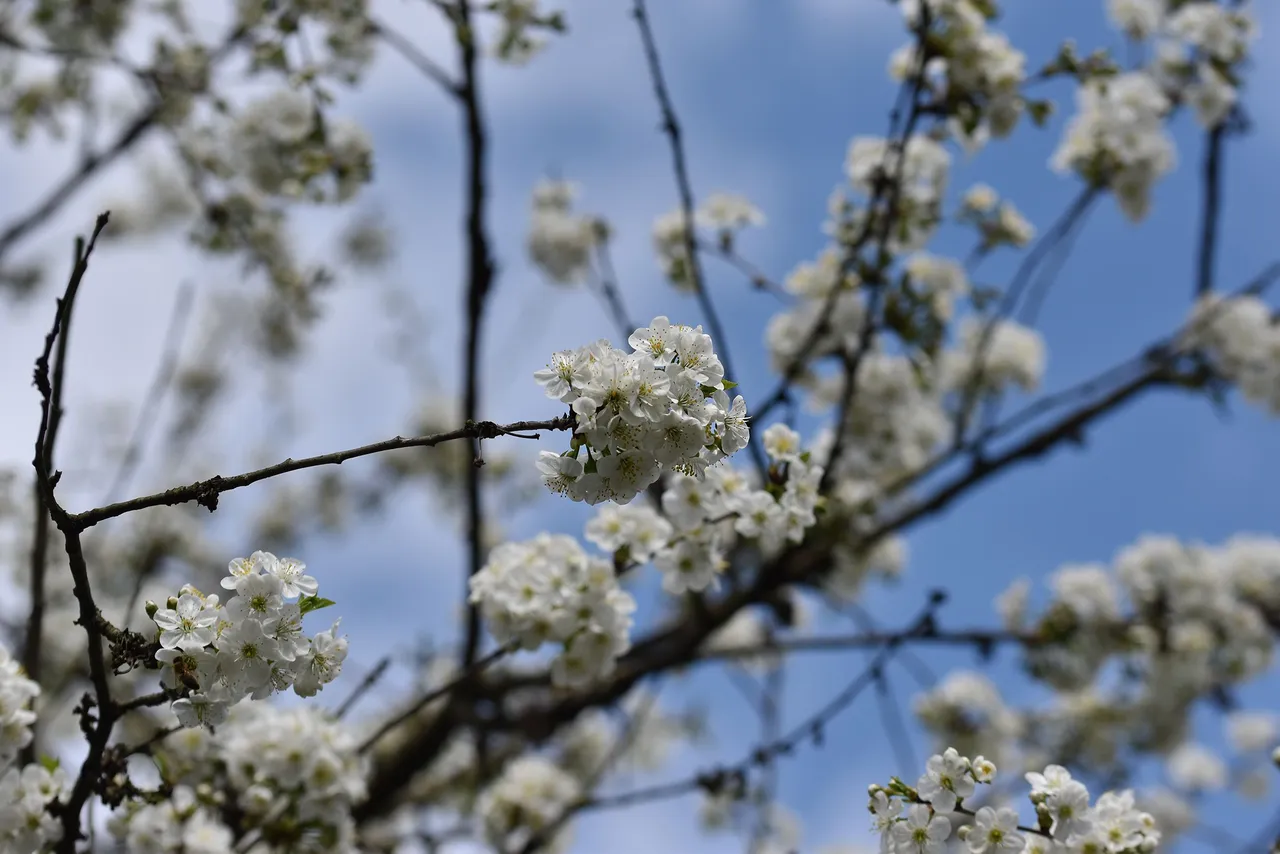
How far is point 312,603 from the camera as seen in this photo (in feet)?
6.61

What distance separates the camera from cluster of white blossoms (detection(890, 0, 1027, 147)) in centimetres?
407

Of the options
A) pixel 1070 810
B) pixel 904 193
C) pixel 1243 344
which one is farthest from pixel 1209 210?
pixel 1070 810

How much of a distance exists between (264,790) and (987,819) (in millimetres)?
1985

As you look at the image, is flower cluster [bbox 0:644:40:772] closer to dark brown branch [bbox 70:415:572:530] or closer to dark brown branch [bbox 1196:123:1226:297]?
dark brown branch [bbox 70:415:572:530]

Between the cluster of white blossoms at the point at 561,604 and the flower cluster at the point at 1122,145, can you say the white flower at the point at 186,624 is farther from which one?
the flower cluster at the point at 1122,145

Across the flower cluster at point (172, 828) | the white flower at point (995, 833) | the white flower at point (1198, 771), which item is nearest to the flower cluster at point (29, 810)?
the flower cluster at point (172, 828)

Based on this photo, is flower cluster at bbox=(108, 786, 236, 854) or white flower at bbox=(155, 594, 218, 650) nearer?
white flower at bbox=(155, 594, 218, 650)

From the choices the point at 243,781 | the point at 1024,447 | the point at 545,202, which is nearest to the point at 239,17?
the point at 545,202

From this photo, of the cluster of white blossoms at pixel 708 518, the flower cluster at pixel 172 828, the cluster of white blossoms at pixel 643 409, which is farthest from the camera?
the flower cluster at pixel 172 828

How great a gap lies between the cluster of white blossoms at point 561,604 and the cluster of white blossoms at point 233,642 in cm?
87

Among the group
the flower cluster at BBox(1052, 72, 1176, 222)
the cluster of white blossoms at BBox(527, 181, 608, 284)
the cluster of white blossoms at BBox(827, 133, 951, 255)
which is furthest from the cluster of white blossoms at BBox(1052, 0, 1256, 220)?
the cluster of white blossoms at BBox(527, 181, 608, 284)

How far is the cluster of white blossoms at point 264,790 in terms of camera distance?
9.52 ft

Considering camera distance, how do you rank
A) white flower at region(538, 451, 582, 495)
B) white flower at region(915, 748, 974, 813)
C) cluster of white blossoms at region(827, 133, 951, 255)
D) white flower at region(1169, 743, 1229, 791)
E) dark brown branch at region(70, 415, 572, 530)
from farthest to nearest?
white flower at region(1169, 743, 1229, 791) → cluster of white blossoms at region(827, 133, 951, 255) → white flower at region(915, 748, 974, 813) → white flower at region(538, 451, 582, 495) → dark brown branch at region(70, 415, 572, 530)

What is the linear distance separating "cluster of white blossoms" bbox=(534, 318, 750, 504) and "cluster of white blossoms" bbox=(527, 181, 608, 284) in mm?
3758
